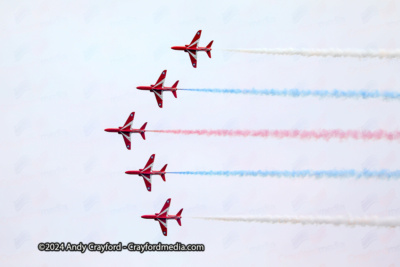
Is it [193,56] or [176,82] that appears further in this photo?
[193,56]

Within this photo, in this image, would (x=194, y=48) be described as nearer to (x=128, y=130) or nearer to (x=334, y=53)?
(x=128, y=130)

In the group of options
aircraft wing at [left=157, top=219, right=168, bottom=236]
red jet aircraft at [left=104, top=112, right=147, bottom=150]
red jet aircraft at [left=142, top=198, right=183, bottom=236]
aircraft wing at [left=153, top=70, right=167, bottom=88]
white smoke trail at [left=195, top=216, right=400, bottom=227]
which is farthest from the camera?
red jet aircraft at [left=104, top=112, right=147, bottom=150]

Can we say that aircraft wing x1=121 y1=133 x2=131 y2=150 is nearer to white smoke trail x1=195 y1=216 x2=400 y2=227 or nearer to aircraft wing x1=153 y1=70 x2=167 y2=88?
aircraft wing x1=153 y1=70 x2=167 y2=88

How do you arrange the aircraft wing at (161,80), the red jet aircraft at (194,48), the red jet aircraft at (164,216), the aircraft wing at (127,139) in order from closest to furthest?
1. the red jet aircraft at (164,216)
2. the red jet aircraft at (194,48)
3. the aircraft wing at (161,80)
4. the aircraft wing at (127,139)

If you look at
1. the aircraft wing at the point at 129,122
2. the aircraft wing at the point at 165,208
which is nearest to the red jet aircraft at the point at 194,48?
the aircraft wing at the point at 129,122

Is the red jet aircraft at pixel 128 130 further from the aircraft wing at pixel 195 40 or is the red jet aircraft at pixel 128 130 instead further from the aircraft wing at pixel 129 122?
the aircraft wing at pixel 195 40

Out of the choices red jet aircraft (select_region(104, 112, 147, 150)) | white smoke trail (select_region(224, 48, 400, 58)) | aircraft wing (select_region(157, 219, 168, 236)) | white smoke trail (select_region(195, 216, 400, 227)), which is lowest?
white smoke trail (select_region(195, 216, 400, 227))

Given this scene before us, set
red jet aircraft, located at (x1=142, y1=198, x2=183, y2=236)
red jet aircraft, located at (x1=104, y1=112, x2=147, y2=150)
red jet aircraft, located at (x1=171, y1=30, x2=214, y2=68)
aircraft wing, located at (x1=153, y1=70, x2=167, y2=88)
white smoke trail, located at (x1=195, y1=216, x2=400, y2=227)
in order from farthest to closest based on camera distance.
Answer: red jet aircraft, located at (x1=104, y1=112, x2=147, y2=150), aircraft wing, located at (x1=153, y1=70, x2=167, y2=88), red jet aircraft, located at (x1=171, y1=30, x2=214, y2=68), red jet aircraft, located at (x1=142, y1=198, x2=183, y2=236), white smoke trail, located at (x1=195, y1=216, x2=400, y2=227)

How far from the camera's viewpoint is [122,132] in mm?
29703

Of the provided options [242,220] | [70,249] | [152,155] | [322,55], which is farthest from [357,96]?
[70,249]

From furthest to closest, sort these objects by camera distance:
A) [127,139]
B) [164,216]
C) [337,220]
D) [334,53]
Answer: [127,139] < [164,216] < [334,53] < [337,220]

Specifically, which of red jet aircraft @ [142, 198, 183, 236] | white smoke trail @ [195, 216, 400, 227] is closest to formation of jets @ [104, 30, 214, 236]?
red jet aircraft @ [142, 198, 183, 236]

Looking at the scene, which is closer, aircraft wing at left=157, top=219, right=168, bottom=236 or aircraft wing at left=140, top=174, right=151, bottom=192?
aircraft wing at left=157, top=219, right=168, bottom=236

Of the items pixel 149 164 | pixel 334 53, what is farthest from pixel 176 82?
pixel 334 53
